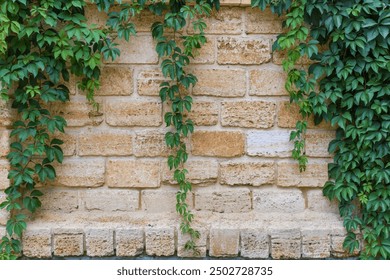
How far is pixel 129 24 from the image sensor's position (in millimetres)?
2977

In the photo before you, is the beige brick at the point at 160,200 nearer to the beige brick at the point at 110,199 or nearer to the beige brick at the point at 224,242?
the beige brick at the point at 110,199

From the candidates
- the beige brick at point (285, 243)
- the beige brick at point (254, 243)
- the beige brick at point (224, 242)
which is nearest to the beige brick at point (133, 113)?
the beige brick at point (224, 242)

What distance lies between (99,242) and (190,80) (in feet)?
3.69

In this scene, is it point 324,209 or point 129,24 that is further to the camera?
point 324,209

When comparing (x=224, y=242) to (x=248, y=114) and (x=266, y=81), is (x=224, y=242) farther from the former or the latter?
(x=266, y=81)

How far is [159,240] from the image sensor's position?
10.0 feet

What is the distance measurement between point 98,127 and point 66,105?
0.24 m

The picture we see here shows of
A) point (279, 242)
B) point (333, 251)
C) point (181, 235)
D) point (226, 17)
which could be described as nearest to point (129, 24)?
point (226, 17)

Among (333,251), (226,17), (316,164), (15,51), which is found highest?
(226,17)

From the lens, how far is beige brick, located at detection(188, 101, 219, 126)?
3131 millimetres

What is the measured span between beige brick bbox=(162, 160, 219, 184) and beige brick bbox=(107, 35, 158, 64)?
67 cm

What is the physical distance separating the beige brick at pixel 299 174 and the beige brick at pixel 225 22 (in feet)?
2.92

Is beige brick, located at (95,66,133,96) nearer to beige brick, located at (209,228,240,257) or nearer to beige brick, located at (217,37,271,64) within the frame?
beige brick, located at (217,37,271,64)

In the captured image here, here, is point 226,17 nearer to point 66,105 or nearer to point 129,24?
point 129,24
